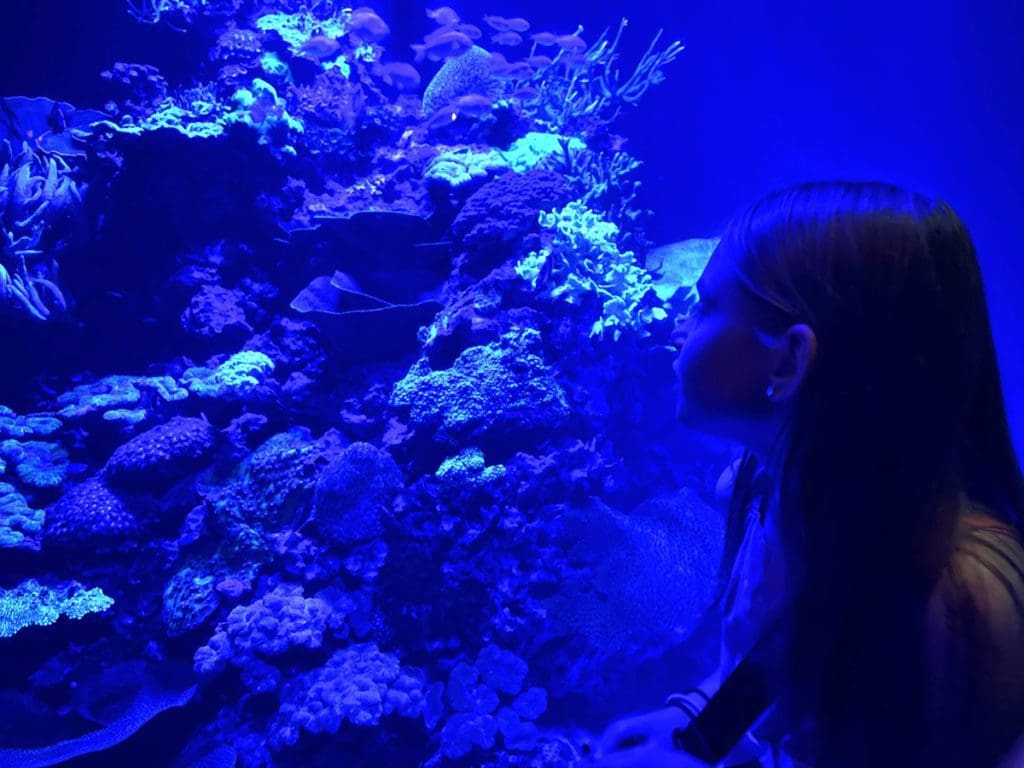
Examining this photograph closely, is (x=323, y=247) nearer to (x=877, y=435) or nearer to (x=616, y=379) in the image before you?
(x=616, y=379)

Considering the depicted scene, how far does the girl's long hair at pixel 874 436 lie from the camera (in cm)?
100

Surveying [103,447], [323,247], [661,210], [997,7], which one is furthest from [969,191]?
[103,447]

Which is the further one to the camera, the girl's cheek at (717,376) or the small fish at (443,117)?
the small fish at (443,117)

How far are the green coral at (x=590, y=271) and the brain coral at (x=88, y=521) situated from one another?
12.5 feet

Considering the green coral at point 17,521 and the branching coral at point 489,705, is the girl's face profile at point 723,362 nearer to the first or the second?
the branching coral at point 489,705

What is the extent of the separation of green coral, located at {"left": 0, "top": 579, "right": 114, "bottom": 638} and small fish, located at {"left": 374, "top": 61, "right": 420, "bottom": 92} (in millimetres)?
7817

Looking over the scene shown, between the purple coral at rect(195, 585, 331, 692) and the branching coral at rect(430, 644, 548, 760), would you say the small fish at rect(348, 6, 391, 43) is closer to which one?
the purple coral at rect(195, 585, 331, 692)

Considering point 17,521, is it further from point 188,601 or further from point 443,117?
point 443,117

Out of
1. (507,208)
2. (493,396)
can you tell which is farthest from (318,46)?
(493,396)

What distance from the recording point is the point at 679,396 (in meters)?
1.36

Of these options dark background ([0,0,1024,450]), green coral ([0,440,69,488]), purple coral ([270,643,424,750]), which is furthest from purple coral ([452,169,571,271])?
dark background ([0,0,1024,450])

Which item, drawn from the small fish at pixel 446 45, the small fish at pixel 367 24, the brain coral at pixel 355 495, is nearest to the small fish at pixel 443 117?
the small fish at pixel 446 45

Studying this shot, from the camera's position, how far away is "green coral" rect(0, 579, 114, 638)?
4180mm

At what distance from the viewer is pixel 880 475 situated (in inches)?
41.3
